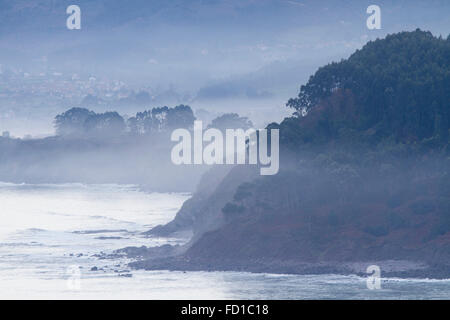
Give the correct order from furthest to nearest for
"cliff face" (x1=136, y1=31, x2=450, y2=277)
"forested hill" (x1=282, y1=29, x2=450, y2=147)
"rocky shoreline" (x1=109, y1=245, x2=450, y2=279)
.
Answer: "forested hill" (x1=282, y1=29, x2=450, y2=147), "cliff face" (x1=136, y1=31, x2=450, y2=277), "rocky shoreline" (x1=109, y1=245, x2=450, y2=279)

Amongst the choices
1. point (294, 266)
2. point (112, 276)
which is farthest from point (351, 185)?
point (112, 276)

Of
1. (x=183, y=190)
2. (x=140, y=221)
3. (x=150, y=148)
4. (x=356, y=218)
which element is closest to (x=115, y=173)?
Answer: (x=150, y=148)

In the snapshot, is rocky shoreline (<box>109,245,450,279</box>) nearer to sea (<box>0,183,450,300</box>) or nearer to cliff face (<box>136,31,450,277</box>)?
cliff face (<box>136,31,450,277</box>)

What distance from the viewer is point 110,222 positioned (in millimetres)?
117750

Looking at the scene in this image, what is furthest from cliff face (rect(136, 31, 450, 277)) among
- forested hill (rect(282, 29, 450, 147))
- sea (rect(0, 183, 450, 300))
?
sea (rect(0, 183, 450, 300))

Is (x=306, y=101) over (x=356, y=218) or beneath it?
over

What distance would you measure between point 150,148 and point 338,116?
106m

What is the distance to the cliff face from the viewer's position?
80625 millimetres

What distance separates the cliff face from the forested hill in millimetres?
84

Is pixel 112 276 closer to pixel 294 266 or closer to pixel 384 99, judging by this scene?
pixel 294 266

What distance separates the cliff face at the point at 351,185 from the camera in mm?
80625

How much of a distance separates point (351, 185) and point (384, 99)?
27.3 feet
